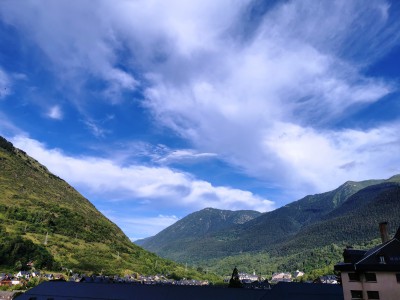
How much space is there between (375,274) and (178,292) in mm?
33912

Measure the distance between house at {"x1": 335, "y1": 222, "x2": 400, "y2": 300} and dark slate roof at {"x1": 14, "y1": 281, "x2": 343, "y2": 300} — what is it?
17.3 metres

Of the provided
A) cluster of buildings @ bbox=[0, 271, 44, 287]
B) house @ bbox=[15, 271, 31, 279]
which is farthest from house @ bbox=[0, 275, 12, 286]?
house @ bbox=[15, 271, 31, 279]

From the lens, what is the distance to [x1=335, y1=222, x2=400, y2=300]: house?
126 ft

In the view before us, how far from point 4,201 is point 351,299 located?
20876cm

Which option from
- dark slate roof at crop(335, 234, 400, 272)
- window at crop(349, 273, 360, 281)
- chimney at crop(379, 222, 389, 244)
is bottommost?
window at crop(349, 273, 360, 281)

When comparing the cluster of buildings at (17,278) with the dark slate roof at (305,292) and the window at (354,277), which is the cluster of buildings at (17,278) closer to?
the dark slate roof at (305,292)

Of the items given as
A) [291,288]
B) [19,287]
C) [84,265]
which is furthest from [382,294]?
[84,265]

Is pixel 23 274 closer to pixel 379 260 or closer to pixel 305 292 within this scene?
pixel 305 292

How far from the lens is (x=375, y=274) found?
3938cm

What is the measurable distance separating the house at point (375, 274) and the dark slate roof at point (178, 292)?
56.8 ft

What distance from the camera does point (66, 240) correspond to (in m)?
197

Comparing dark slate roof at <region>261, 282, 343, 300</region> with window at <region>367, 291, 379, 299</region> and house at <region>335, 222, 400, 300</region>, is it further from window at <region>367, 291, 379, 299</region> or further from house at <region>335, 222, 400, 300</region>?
window at <region>367, 291, 379, 299</region>

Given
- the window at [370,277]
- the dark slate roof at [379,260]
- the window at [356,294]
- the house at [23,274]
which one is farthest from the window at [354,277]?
the house at [23,274]

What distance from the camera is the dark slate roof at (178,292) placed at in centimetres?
5656
